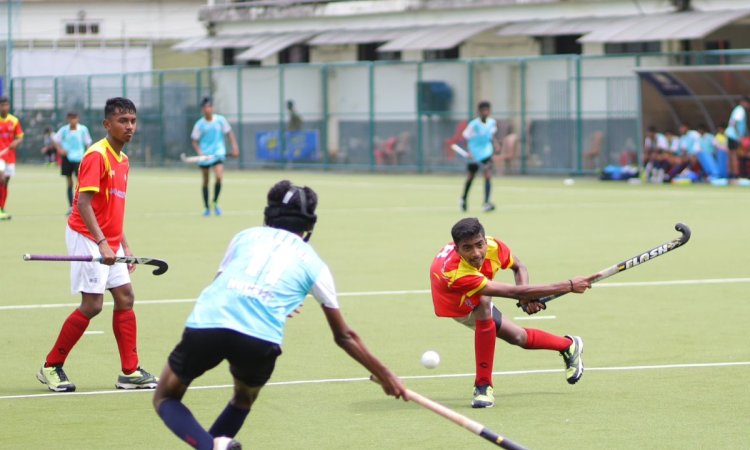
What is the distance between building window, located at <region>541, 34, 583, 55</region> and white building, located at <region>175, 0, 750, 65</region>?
1.2 inches

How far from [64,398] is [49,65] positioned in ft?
173

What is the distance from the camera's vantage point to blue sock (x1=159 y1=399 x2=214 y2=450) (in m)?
6.80

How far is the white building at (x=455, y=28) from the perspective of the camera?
127 ft

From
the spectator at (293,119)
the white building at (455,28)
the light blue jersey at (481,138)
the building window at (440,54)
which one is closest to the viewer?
the light blue jersey at (481,138)

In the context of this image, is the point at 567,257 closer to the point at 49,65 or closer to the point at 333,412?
the point at 333,412

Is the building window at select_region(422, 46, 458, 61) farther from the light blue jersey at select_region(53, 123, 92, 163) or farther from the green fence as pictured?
the light blue jersey at select_region(53, 123, 92, 163)

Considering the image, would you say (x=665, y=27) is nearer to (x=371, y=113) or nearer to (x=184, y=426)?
(x=371, y=113)

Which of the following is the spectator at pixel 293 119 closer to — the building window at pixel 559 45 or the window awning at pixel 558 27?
the window awning at pixel 558 27

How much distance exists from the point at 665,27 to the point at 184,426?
32.8 m

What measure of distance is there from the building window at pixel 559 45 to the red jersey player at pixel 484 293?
111 feet

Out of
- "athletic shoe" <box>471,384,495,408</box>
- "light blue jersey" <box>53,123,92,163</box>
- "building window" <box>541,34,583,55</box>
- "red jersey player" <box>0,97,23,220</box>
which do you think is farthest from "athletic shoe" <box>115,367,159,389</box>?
"building window" <box>541,34,583,55</box>

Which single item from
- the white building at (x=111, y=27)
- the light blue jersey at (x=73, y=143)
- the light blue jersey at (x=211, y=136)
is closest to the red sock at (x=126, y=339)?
the light blue jersey at (x=211, y=136)

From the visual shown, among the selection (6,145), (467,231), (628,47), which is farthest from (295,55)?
(467,231)

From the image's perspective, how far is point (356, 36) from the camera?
156 feet
